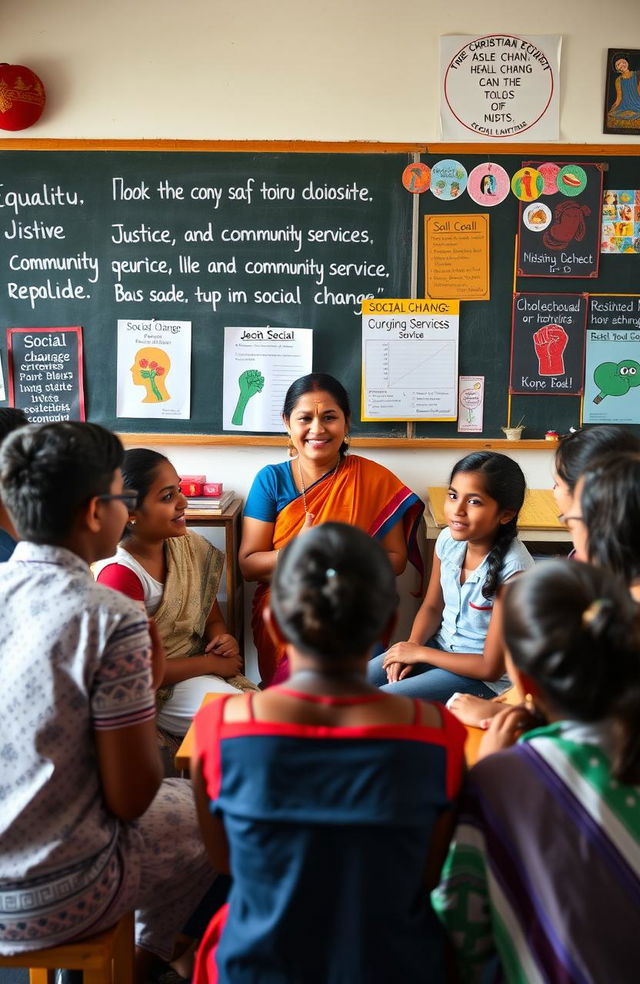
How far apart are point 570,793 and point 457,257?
103 inches

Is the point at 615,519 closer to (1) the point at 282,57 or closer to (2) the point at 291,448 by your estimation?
(2) the point at 291,448

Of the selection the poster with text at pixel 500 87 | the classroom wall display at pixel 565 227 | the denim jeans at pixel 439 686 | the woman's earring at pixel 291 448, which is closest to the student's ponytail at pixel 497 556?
the denim jeans at pixel 439 686

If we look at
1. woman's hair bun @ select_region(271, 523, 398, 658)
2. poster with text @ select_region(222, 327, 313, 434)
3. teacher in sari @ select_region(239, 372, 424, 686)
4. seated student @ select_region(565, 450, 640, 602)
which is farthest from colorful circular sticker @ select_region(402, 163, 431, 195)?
woman's hair bun @ select_region(271, 523, 398, 658)

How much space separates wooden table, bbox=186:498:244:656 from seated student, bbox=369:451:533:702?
2.96 ft

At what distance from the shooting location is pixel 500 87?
3129mm

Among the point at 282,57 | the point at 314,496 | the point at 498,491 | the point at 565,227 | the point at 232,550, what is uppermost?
the point at 282,57

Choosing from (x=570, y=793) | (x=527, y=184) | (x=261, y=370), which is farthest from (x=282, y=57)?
(x=570, y=793)

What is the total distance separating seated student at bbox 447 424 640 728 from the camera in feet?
4.67

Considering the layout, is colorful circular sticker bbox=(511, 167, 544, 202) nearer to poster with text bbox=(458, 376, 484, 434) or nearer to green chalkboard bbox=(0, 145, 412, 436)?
green chalkboard bbox=(0, 145, 412, 436)

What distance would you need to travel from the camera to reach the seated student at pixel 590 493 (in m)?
1.42

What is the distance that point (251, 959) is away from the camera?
1032 millimetres

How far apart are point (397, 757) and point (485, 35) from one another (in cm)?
303

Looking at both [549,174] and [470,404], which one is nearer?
[549,174]

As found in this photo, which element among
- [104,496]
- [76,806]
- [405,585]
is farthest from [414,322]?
[76,806]
